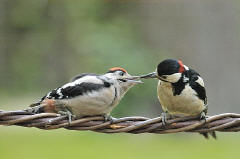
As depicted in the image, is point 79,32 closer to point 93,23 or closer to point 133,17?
point 93,23

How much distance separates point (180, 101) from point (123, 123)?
81 cm

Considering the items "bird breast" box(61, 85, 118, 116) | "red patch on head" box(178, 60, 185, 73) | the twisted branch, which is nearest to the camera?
the twisted branch

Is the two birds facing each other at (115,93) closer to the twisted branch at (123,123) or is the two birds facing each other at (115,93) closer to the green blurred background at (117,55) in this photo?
the twisted branch at (123,123)

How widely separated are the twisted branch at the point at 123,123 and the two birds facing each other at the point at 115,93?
0.61 ft

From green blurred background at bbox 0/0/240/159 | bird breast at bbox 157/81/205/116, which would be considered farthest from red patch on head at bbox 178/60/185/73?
green blurred background at bbox 0/0/240/159

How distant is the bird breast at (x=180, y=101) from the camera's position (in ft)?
8.62

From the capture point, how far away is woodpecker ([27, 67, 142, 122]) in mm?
2275

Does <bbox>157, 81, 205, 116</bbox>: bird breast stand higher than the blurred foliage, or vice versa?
the blurred foliage

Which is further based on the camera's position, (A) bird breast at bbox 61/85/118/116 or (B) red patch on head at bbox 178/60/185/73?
(B) red patch on head at bbox 178/60/185/73

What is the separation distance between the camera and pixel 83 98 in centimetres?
233

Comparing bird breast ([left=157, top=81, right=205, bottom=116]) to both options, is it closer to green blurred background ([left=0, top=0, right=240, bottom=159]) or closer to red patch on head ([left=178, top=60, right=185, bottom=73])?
red patch on head ([left=178, top=60, right=185, bottom=73])

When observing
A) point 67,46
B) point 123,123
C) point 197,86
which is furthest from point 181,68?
point 67,46

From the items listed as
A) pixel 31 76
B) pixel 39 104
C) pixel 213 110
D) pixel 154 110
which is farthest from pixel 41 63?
pixel 39 104

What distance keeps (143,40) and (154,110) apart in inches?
60.3
